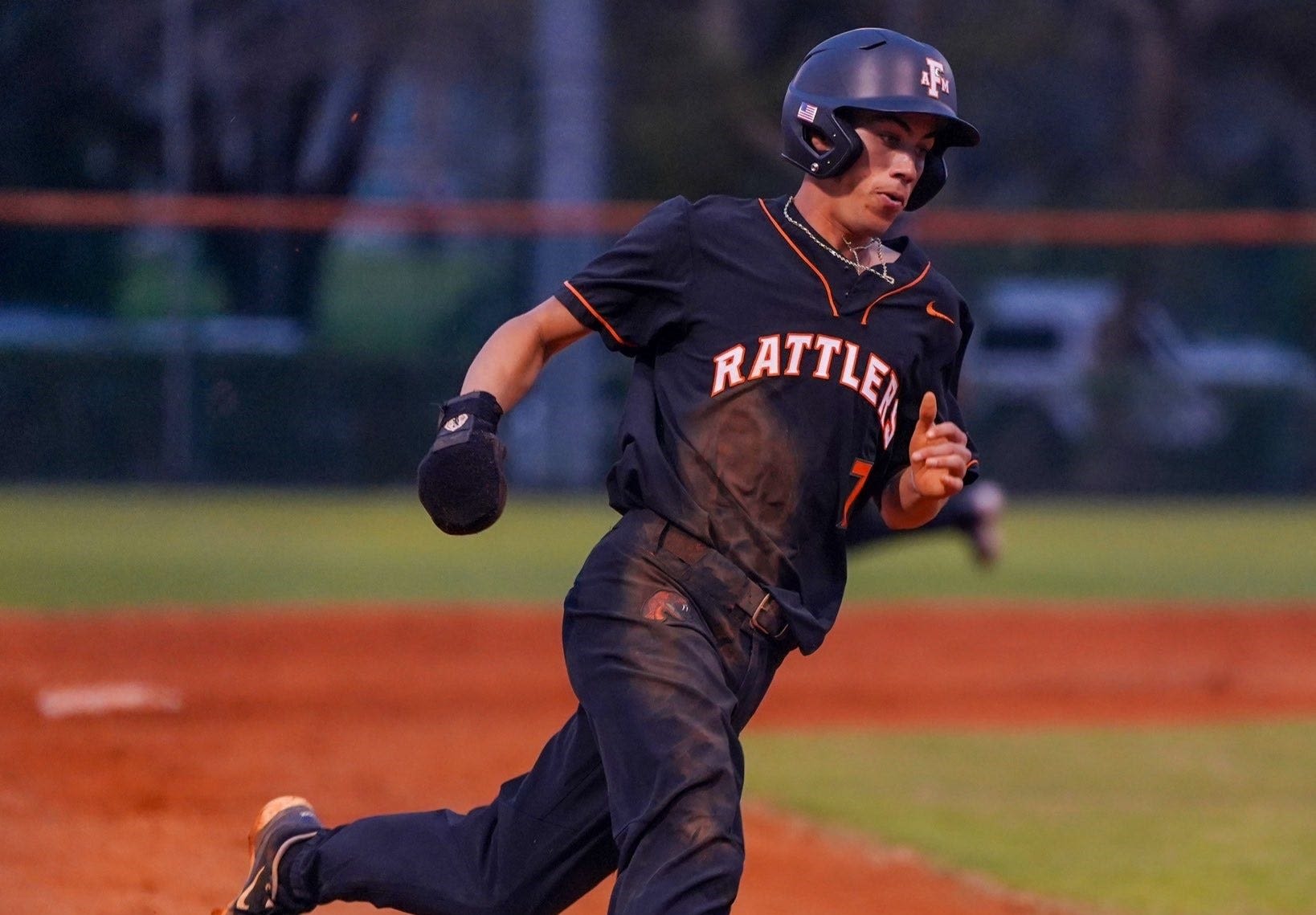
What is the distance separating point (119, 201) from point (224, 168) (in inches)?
78.0

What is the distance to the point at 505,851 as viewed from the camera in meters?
3.12

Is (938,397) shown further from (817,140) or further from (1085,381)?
(1085,381)

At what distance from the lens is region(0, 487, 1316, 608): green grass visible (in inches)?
454

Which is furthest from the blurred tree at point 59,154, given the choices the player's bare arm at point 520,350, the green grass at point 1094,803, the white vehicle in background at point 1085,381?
the player's bare arm at point 520,350

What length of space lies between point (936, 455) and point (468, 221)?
1109cm

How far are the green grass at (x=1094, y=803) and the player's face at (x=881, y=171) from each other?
244cm

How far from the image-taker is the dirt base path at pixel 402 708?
16.0ft

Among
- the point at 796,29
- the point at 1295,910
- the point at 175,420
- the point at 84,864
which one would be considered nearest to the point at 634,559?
the point at 84,864

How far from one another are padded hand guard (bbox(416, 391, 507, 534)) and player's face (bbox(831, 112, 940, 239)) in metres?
0.74

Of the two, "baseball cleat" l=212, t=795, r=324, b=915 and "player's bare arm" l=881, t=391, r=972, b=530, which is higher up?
"player's bare arm" l=881, t=391, r=972, b=530

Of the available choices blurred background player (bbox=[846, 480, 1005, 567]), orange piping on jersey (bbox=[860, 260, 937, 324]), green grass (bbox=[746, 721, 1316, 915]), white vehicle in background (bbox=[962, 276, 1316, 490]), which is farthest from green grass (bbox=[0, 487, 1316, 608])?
orange piping on jersey (bbox=[860, 260, 937, 324])

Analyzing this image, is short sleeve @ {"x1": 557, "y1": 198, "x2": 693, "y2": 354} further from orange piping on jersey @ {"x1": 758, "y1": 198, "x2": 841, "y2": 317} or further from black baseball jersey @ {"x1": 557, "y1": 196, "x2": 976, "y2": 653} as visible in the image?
orange piping on jersey @ {"x1": 758, "y1": 198, "x2": 841, "y2": 317}

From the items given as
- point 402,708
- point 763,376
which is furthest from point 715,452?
point 402,708

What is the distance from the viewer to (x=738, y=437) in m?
3.09
